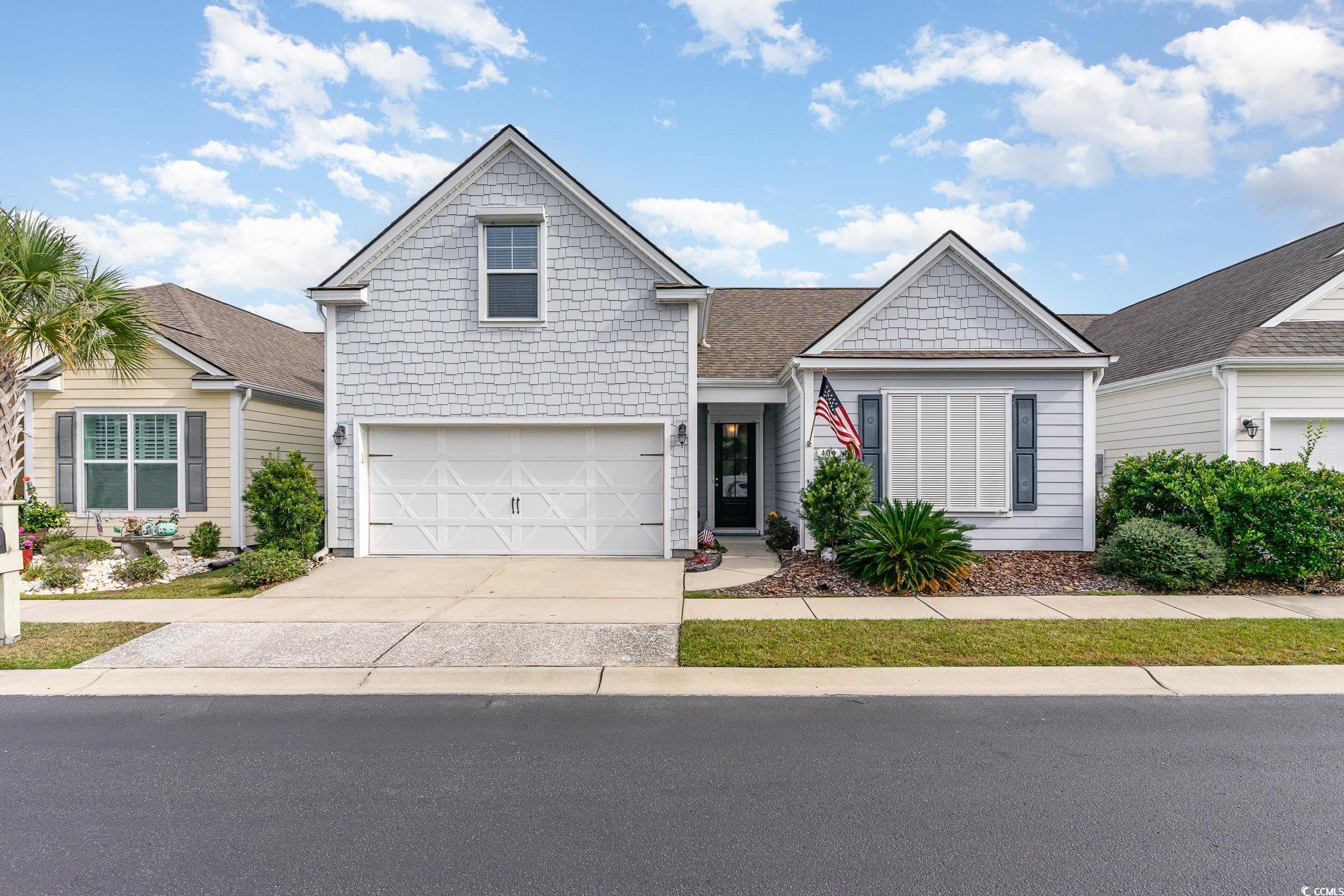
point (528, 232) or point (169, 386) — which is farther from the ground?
point (528, 232)

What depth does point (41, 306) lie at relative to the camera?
9.91 m

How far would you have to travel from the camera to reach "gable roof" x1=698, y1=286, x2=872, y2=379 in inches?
554

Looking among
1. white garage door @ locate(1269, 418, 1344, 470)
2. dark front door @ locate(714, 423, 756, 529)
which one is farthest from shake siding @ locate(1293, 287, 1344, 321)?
dark front door @ locate(714, 423, 756, 529)

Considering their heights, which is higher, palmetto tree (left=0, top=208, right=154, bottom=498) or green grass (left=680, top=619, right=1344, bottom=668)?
palmetto tree (left=0, top=208, right=154, bottom=498)

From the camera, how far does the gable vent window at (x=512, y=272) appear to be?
12.1 meters

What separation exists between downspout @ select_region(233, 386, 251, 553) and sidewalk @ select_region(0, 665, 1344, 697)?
695 centimetres

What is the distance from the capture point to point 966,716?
17.2ft

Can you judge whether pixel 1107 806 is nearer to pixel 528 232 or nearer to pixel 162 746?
pixel 162 746

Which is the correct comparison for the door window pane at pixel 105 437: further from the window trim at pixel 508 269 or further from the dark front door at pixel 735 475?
the dark front door at pixel 735 475

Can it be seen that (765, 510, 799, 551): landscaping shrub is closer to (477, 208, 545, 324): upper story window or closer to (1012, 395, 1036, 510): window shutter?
(1012, 395, 1036, 510): window shutter

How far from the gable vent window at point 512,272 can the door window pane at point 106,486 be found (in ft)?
24.2

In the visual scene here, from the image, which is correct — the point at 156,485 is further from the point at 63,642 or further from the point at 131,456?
the point at 63,642

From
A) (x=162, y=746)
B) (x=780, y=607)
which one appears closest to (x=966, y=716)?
(x=780, y=607)

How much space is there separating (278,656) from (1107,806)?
6.70 meters
